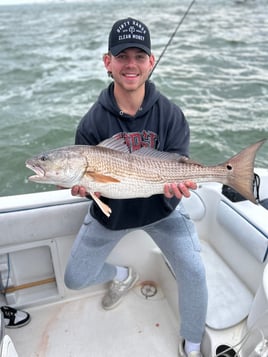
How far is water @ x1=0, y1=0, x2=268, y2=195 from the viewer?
8.74 metres

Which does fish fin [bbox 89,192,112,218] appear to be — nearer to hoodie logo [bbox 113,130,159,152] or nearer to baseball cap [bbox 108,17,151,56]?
hoodie logo [bbox 113,130,159,152]

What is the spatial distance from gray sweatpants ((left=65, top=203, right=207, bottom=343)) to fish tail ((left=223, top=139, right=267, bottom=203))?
56 cm

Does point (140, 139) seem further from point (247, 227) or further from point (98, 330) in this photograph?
point (98, 330)

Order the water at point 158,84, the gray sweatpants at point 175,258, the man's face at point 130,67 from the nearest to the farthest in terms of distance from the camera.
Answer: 1. the man's face at point 130,67
2. the gray sweatpants at point 175,258
3. the water at point 158,84

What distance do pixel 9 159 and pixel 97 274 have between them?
19.3ft

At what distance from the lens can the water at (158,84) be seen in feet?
28.7

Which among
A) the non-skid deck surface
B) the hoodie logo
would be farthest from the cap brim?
the non-skid deck surface

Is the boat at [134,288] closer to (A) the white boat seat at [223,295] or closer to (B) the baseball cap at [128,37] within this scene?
(A) the white boat seat at [223,295]

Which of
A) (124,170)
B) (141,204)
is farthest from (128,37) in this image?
(141,204)

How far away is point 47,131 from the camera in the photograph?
9.43 meters

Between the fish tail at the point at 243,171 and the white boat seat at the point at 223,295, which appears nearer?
the fish tail at the point at 243,171

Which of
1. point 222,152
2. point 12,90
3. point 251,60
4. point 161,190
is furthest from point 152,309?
point 251,60

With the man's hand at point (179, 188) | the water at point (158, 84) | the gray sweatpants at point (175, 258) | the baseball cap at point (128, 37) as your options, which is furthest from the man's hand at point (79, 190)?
the water at point (158, 84)

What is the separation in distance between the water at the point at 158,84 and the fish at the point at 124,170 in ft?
15.4
